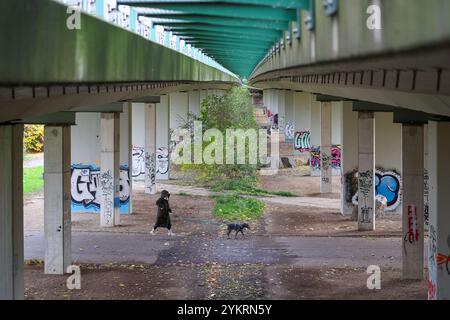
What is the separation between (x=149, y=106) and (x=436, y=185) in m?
27.1

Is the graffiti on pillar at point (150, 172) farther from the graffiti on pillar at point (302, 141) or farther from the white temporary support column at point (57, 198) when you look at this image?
the graffiti on pillar at point (302, 141)

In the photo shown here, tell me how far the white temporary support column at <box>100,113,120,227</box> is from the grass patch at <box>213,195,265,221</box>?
4.51m

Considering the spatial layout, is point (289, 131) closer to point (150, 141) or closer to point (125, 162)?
point (150, 141)

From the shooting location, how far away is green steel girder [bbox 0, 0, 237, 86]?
21.0ft

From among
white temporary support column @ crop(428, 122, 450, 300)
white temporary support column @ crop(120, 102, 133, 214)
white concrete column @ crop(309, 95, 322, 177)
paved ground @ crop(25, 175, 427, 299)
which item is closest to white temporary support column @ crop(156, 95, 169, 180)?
white concrete column @ crop(309, 95, 322, 177)

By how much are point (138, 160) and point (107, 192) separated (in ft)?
52.4

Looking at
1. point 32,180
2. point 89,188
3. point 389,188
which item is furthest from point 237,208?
point 32,180

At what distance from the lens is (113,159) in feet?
99.3

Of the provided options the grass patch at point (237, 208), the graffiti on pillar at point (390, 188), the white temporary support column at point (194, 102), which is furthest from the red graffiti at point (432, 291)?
the white temporary support column at point (194, 102)

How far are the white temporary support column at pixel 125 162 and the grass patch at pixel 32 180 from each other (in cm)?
982

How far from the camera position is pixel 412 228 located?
19.4m

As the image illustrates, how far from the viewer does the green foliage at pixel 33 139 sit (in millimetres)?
58803

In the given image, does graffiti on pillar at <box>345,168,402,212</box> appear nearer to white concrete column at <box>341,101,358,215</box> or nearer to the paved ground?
white concrete column at <box>341,101,358,215</box>

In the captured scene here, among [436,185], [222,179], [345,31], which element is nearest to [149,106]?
[222,179]
